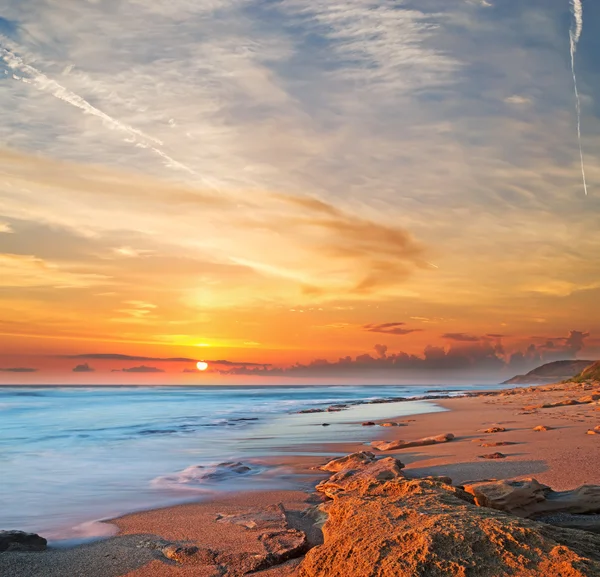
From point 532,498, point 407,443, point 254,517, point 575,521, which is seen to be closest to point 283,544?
point 254,517

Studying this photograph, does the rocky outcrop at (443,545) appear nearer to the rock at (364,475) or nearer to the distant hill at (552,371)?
the rock at (364,475)

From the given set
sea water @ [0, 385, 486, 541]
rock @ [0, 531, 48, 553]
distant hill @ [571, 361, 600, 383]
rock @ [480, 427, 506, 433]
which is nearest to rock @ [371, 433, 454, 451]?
sea water @ [0, 385, 486, 541]

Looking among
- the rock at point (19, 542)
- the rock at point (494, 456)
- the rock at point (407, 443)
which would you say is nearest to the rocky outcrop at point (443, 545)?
the rock at point (19, 542)

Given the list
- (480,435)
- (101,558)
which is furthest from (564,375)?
(101,558)

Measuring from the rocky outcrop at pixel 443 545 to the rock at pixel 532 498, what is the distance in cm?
74

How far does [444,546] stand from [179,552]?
8.30 feet

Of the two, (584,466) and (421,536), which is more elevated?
(421,536)

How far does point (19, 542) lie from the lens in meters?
5.16

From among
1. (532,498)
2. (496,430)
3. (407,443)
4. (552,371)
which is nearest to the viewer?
(532,498)

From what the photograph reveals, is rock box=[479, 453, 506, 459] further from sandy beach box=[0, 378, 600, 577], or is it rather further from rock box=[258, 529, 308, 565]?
rock box=[258, 529, 308, 565]

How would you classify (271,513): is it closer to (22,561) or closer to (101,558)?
(101,558)

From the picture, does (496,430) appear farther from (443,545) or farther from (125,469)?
(443,545)

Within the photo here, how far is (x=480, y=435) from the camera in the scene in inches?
486

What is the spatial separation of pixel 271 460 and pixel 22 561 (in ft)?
21.2
